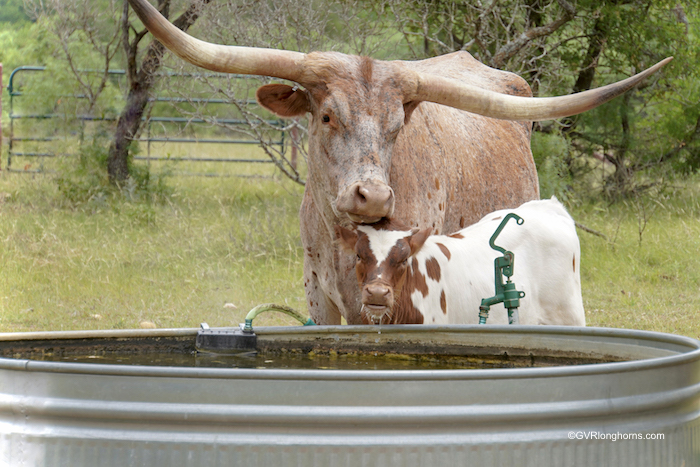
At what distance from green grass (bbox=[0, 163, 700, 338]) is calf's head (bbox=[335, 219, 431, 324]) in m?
3.00

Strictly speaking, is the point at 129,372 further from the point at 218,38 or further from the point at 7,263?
the point at 218,38

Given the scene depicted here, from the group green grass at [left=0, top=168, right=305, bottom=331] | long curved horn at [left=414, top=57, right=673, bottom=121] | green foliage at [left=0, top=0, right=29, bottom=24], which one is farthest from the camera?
green foliage at [left=0, top=0, right=29, bottom=24]

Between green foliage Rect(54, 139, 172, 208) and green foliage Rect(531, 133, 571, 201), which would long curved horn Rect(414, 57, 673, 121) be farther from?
green foliage Rect(54, 139, 172, 208)

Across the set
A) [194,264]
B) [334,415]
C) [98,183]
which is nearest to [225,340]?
[334,415]

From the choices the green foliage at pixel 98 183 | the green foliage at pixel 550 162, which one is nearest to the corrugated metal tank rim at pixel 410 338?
the green foliage at pixel 550 162

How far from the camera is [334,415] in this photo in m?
1.51

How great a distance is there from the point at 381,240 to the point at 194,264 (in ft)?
16.0

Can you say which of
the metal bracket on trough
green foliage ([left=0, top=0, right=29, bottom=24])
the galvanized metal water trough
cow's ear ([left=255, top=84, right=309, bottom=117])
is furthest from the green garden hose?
green foliage ([left=0, top=0, right=29, bottom=24])

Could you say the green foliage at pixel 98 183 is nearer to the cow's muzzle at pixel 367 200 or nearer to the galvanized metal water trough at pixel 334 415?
the cow's muzzle at pixel 367 200

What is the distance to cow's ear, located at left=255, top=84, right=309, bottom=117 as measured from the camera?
12.7ft

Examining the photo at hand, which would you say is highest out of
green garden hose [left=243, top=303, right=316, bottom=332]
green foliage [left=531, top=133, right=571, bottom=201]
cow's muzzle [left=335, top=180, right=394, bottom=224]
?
green foliage [left=531, top=133, right=571, bottom=201]

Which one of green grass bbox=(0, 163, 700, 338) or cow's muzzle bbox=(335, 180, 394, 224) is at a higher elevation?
green grass bbox=(0, 163, 700, 338)

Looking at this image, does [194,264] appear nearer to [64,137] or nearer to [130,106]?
[130,106]

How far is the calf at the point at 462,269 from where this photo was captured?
3287 millimetres
